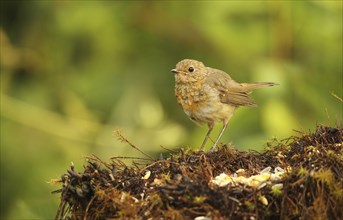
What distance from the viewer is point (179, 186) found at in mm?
3508

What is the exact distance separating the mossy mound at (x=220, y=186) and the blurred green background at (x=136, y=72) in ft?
9.31

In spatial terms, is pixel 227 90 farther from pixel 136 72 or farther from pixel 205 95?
pixel 136 72

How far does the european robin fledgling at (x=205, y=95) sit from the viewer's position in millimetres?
5844

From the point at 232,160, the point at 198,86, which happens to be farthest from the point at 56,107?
the point at 232,160

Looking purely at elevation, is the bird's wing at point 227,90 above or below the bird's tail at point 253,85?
below

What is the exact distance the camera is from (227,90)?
19.9 ft

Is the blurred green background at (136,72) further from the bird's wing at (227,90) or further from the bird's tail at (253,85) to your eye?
the bird's wing at (227,90)

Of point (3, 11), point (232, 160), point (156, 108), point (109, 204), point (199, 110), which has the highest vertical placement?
point (3, 11)

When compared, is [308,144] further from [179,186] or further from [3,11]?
[3,11]

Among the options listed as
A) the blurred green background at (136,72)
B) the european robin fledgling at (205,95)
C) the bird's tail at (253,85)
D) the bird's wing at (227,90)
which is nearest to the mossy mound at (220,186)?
the european robin fledgling at (205,95)

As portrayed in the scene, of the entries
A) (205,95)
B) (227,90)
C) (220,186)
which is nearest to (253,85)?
(227,90)

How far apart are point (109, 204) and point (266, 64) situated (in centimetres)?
413

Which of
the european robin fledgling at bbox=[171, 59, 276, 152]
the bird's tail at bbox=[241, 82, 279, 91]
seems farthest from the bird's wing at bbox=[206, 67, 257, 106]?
the bird's tail at bbox=[241, 82, 279, 91]

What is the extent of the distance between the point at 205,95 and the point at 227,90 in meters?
0.22
